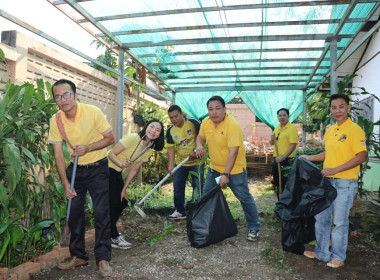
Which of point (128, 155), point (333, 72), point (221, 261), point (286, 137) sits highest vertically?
point (333, 72)

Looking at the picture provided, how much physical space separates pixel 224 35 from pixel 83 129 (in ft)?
10.1

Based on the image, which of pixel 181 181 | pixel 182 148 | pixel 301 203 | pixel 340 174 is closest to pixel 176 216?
pixel 181 181

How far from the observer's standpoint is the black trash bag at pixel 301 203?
2920 mm

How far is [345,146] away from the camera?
282 cm

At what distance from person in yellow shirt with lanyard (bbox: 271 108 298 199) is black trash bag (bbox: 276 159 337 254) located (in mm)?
1563

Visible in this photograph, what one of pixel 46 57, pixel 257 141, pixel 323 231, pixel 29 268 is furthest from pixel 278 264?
pixel 257 141

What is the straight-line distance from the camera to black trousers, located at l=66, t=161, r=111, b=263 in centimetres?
274

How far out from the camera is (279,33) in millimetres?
4770

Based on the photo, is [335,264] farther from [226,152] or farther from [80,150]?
[80,150]

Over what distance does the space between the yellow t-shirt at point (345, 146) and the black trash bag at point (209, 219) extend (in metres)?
1.15

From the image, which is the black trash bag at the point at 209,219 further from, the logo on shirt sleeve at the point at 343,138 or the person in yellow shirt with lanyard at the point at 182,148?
the logo on shirt sleeve at the point at 343,138

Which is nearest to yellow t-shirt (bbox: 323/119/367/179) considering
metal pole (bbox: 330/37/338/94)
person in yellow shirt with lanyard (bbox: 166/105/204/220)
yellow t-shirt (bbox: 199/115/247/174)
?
yellow t-shirt (bbox: 199/115/247/174)

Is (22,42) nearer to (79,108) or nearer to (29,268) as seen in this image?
(79,108)

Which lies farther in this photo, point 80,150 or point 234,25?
point 234,25
